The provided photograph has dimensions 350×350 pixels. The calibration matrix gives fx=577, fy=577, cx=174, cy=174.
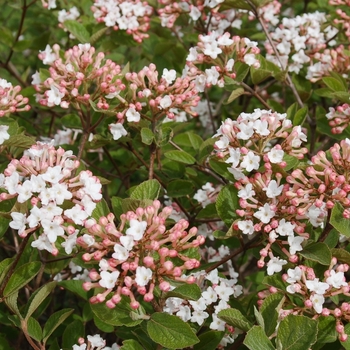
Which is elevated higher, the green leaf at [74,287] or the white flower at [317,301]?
the white flower at [317,301]

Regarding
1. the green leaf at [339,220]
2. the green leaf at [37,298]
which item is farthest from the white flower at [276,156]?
the green leaf at [37,298]

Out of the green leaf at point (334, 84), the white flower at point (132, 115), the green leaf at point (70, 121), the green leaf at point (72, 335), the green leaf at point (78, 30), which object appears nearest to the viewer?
the green leaf at point (72, 335)

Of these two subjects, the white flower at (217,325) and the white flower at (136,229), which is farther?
the white flower at (217,325)

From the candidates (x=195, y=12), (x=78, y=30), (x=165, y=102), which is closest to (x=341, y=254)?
(x=165, y=102)

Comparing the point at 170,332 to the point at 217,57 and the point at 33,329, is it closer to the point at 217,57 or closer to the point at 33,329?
the point at 33,329

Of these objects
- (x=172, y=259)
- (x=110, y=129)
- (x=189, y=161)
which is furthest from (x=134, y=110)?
(x=172, y=259)

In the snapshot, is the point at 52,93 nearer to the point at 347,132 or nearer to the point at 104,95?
the point at 104,95

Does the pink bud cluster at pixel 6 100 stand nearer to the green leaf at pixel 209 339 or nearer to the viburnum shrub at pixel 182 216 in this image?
the viburnum shrub at pixel 182 216
